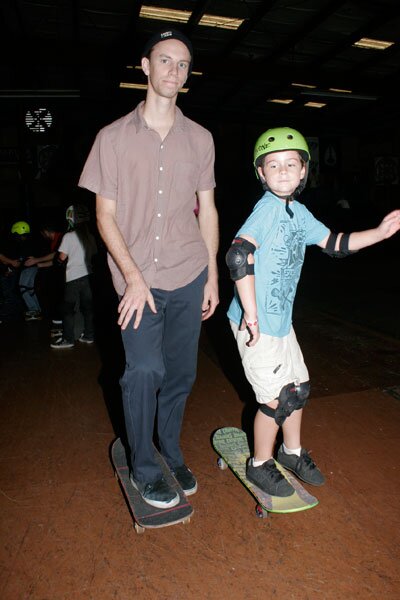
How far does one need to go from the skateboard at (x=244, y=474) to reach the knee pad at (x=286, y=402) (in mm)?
394

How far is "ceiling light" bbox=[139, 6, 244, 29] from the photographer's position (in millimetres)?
9219

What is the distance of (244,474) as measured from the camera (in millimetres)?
2564

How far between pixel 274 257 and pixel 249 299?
281 mm

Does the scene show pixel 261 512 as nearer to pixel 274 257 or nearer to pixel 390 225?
pixel 274 257

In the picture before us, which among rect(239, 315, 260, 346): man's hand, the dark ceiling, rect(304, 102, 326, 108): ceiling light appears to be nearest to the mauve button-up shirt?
rect(239, 315, 260, 346): man's hand

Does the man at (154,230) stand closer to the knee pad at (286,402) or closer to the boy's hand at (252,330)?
the boy's hand at (252,330)

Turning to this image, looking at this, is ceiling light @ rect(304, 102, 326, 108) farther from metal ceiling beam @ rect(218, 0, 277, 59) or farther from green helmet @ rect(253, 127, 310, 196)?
green helmet @ rect(253, 127, 310, 196)

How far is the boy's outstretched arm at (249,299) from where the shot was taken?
222 cm

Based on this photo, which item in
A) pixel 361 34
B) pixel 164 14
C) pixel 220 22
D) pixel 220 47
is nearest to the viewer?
pixel 164 14

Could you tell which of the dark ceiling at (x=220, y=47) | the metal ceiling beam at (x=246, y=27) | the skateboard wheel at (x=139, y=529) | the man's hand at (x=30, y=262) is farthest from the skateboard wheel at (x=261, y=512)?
the metal ceiling beam at (x=246, y=27)

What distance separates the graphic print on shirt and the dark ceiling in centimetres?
842

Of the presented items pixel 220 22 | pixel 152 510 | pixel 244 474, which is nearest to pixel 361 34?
pixel 220 22

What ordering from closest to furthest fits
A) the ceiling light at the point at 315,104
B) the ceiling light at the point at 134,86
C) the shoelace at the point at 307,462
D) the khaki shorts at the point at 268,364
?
the khaki shorts at the point at 268,364 → the shoelace at the point at 307,462 → the ceiling light at the point at 134,86 → the ceiling light at the point at 315,104

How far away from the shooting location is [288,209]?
237 cm
